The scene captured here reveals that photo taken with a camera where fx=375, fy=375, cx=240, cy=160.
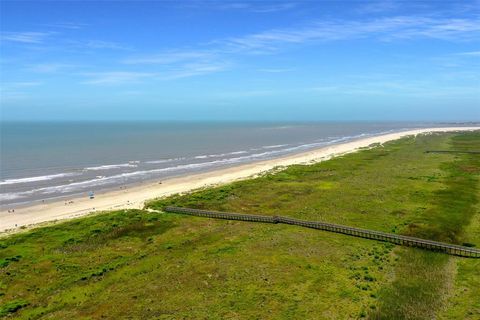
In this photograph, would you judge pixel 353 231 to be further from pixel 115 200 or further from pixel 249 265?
pixel 115 200

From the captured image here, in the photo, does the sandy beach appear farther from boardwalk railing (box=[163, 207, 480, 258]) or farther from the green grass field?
boardwalk railing (box=[163, 207, 480, 258])

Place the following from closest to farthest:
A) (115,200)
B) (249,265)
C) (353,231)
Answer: (249,265), (353,231), (115,200)

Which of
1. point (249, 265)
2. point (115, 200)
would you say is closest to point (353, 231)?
point (249, 265)

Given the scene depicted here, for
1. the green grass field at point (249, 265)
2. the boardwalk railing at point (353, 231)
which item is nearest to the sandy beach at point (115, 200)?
the green grass field at point (249, 265)

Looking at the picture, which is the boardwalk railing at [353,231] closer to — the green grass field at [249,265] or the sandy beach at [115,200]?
the green grass field at [249,265]

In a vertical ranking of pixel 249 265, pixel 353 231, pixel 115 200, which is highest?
pixel 115 200

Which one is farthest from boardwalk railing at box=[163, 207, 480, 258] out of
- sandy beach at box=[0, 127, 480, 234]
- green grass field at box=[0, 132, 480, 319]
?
sandy beach at box=[0, 127, 480, 234]
